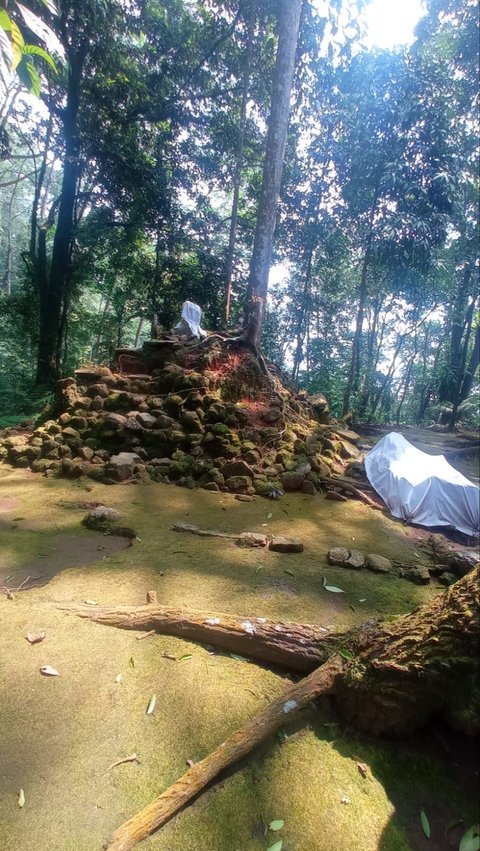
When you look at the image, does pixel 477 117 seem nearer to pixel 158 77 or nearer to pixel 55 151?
pixel 158 77

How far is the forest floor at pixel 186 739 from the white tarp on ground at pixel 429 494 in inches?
93.1

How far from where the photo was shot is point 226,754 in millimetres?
1508

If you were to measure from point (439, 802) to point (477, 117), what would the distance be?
50.5 feet

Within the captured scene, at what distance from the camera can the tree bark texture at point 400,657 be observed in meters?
1.45

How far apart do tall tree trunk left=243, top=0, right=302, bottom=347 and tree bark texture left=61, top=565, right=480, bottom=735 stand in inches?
250

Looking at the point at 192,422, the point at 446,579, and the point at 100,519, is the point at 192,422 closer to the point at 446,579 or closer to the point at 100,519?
the point at 100,519

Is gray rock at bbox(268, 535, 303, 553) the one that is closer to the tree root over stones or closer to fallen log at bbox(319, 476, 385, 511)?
the tree root over stones

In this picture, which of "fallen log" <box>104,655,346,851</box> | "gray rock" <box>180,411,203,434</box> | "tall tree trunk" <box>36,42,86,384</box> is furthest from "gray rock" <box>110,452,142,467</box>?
"tall tree trunk" <box>36,42,86,384</box>

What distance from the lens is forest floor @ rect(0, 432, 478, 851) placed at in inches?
52.8

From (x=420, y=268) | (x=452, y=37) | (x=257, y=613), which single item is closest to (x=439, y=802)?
(x=257, y=613)

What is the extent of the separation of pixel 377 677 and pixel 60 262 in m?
12.6

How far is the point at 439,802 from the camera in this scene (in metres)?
1.43

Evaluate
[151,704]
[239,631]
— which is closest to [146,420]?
[239,631]

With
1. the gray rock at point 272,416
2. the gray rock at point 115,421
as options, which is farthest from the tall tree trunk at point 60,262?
the gray rock at point 272,416
